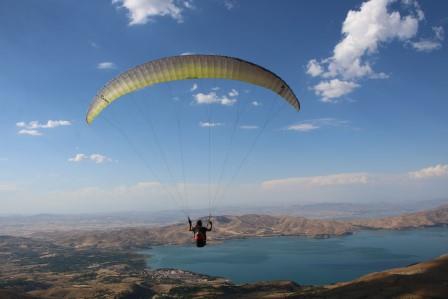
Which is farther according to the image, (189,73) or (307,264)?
(307,264)

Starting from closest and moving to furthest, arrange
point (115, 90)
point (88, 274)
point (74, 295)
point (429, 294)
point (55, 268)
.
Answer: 1. point (115, 90)
2. point (429, 294)
3. point (74, 295)
4. point (88, 274)
5. point (55, 268)

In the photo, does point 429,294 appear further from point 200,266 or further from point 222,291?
point 200,266

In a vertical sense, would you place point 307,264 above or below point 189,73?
below

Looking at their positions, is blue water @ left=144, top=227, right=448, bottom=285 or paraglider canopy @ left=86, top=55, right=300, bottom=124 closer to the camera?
paraglider canopy @ left=86, top=55, right=300, bottom=124

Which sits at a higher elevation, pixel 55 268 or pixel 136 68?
pixel 136 68

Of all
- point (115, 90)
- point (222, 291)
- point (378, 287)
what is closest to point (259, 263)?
point (222, 291)

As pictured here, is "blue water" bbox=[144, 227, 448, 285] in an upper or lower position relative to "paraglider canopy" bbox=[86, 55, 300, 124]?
lower

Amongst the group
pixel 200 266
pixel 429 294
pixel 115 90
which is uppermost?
pixel 115 90

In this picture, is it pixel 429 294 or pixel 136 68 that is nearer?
pixel 136 68

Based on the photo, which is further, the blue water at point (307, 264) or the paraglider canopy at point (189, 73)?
the blue water at point (307, 264)

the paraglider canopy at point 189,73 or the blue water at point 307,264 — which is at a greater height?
the paraglider canopy at point 189,73

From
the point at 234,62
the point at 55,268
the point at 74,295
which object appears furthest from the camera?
the point at 55,268
